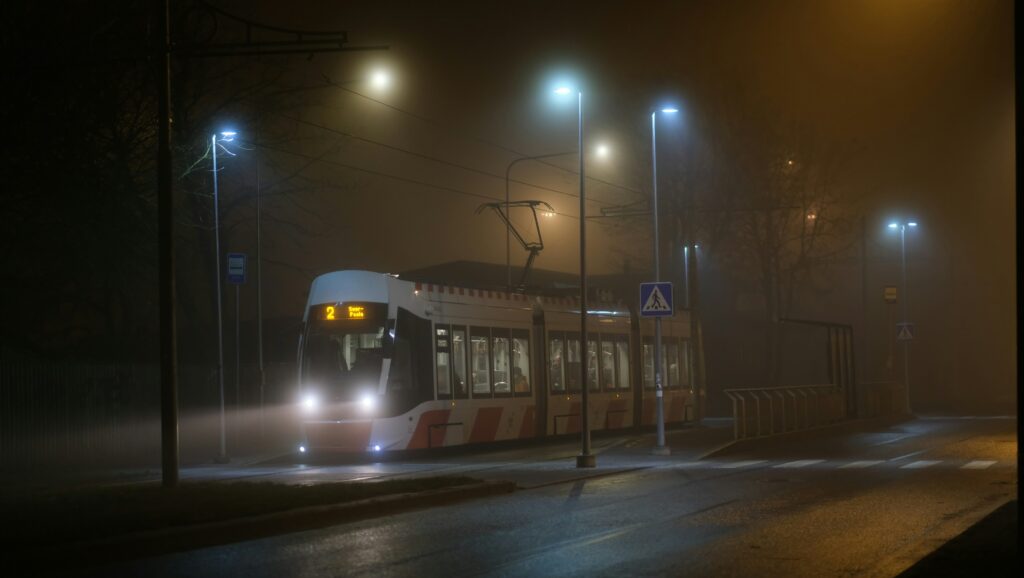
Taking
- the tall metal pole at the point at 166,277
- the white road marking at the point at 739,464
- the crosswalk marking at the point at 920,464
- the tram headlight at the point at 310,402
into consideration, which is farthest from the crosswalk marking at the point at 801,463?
the tall metal pole at the point at 166,277

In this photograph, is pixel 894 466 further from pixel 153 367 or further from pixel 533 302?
pixel 153 367

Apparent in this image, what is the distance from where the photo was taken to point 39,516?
1306 cm

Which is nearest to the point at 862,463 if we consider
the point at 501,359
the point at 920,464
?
the point at 920,464

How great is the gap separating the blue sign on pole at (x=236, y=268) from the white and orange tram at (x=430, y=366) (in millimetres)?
2906

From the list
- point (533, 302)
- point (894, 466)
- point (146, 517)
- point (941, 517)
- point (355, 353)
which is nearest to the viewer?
point (146, 517)

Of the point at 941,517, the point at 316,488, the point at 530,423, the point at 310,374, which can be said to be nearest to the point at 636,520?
the point at 941,517

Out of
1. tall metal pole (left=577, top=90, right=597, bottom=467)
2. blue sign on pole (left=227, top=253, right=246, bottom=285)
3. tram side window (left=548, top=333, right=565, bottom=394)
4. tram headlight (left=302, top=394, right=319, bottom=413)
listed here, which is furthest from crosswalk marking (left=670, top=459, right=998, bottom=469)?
blue sign on pole (left=227, top=253, right=246, bottom=285)

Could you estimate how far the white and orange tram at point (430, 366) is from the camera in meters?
24.0

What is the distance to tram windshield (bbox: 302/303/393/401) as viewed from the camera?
23.9m

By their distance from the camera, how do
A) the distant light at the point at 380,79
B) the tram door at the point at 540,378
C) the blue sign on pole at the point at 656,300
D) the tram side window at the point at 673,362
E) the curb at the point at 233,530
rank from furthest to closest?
the tram side window at the point at 673,362
the tram door at the point at 540,378
the blue sign on pole at the point at 656,300
the distant light at the point at 380,79
the curb at the point at 233,530

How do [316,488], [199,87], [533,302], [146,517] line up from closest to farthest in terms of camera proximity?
[146,517] < [316,488] < [533,302] < [199,87]

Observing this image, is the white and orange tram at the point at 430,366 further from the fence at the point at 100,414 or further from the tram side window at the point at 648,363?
the fence at the point at 100,414

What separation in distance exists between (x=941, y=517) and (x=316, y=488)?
8198 mm

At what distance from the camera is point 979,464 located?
2209cm
